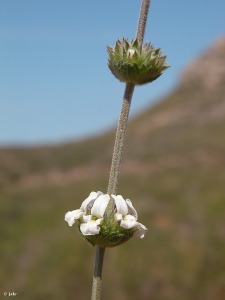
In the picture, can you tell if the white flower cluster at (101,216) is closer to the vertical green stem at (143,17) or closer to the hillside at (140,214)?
the vertical green stem at (143,17)

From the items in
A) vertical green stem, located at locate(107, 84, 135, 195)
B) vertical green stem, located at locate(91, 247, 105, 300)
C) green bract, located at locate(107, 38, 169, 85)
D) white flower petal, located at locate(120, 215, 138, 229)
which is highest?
green bract, located at locate(107, 38, 169, 85)

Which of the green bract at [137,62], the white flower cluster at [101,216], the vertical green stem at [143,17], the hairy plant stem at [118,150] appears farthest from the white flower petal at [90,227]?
the vertical green stem at [143,17]

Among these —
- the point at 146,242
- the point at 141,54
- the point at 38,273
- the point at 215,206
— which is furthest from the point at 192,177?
the point at 141,54

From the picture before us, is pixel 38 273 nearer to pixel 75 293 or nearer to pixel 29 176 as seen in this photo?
pixel 75 293

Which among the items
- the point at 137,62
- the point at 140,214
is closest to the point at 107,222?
the point at 137,62

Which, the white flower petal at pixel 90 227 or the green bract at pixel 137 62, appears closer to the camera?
the white flower petal at pixel 90 227

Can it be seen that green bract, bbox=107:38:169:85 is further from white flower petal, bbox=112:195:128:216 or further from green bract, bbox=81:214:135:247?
green bract, bbox=81:214:135:247

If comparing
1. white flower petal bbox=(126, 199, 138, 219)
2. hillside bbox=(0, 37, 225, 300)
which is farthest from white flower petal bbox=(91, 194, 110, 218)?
hillside bbox=(0, 37, 225, 300)

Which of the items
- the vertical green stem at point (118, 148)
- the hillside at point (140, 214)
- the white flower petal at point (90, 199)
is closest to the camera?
the vertical green stem at point (118, 148)

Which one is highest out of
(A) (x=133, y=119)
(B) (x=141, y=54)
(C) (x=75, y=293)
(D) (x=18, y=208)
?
(A) (x=133, y=119)
